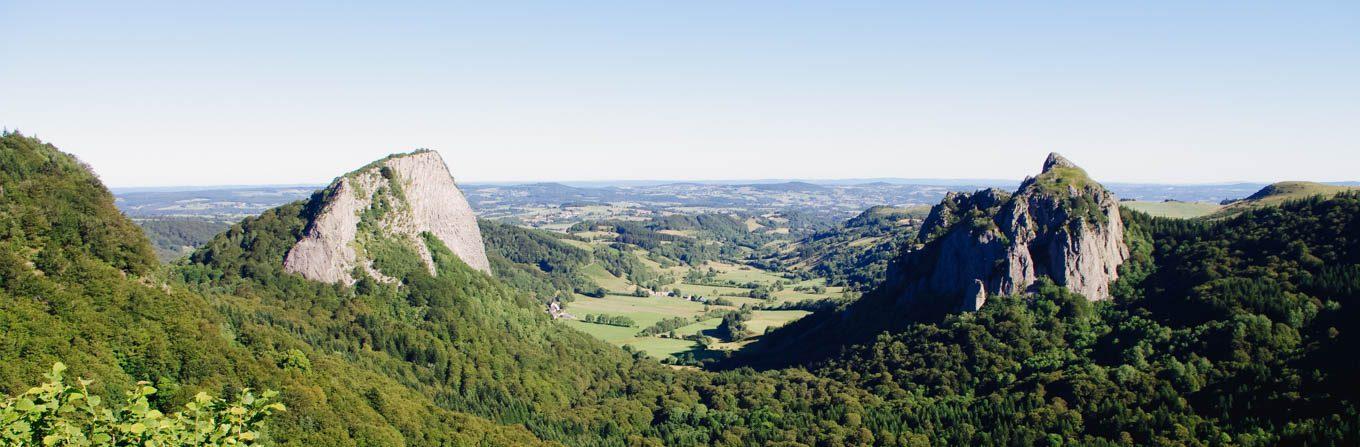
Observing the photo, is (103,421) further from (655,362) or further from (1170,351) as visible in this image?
(655,362)

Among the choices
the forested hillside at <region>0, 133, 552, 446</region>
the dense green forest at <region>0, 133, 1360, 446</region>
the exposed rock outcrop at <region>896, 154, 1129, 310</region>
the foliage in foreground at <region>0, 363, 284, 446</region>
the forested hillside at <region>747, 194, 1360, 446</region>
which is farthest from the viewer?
the exposed rock outcrop at <region>896, 154, 1129, 310</region>

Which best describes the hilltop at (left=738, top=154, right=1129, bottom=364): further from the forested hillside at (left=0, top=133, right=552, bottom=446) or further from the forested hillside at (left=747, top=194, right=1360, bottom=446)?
the forested hillside at (left=0, top=133, right=552, bottom=446)

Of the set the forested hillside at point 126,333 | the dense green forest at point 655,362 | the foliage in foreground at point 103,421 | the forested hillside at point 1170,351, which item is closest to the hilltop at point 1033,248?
Result: the forested hillside at point 1170,351

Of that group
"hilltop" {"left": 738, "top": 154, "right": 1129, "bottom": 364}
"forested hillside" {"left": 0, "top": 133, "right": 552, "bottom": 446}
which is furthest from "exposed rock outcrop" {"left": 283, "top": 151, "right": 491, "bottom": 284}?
"hilltop" {"left": 738, "top": 154, "right": 1129, "bottom": 364}

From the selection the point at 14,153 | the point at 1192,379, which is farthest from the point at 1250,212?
the point at 14,153

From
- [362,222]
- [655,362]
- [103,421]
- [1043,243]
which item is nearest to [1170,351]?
[1043,243]

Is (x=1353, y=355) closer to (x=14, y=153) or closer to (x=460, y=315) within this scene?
(x=460, y=315)
